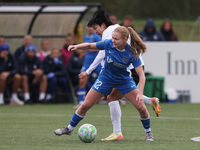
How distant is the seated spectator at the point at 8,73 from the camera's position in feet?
50.6

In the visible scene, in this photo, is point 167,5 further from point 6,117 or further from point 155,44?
point 6,117

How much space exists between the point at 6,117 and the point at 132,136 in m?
3.84

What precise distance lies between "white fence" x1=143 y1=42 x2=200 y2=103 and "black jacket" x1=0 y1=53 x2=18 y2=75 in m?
3.76

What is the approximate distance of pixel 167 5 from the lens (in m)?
52.3

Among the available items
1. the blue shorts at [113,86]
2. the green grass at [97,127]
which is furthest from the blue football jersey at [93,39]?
the blue shorts at [113,86]

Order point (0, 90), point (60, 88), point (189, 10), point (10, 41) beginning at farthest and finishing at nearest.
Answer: point (189, 10) → point (10, 41) → point (60, 88) → point (0, 90)

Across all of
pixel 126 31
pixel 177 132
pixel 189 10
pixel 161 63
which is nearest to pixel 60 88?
pixel 161 63

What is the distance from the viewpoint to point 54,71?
1638cm

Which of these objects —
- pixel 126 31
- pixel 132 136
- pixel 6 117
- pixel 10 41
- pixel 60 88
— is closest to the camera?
pixel 126 31

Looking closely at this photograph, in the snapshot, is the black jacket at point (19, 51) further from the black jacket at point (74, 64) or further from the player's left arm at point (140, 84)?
the player's left arm at point (140, 84)

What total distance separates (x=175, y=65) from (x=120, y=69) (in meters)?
8.75

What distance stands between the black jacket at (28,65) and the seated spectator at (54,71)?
0.30 m

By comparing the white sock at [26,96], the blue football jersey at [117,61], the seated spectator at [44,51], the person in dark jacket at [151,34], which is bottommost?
the white sock at [26,96]

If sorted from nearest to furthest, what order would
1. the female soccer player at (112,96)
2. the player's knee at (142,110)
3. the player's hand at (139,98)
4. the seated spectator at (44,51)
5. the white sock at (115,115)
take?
the player's hand at (139,98), the player's knee at (142,110), the female soccer player at (112,96), the white sock at (115,115), the seated spectator at (44,51)
